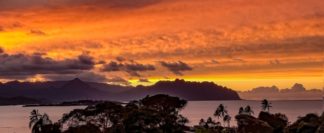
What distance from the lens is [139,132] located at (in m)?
70.1

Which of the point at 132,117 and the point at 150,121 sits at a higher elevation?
the point at 132,117

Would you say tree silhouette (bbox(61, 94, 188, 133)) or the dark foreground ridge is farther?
tree silhouette (bbox(61, 94, 188, 133))

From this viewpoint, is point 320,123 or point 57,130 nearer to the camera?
point 320,123

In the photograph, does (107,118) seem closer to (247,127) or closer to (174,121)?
(174,121)

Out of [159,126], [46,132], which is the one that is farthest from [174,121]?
[46,132]

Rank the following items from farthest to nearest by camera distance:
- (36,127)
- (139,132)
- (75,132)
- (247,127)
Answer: (36,127)
(247,127)
(75,132)
(139,132)

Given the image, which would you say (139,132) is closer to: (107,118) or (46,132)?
(107,118)

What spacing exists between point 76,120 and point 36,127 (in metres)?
10.5

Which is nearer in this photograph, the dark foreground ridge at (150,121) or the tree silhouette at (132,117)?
the dark foreground ridge at (150,121)

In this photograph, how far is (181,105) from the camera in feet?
343

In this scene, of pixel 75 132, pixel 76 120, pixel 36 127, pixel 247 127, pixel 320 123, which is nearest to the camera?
pixel 320 123

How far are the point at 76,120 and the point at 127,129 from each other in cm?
2307

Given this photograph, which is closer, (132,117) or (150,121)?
(150,121)

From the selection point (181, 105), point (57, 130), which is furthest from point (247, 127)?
point (57, 130)
